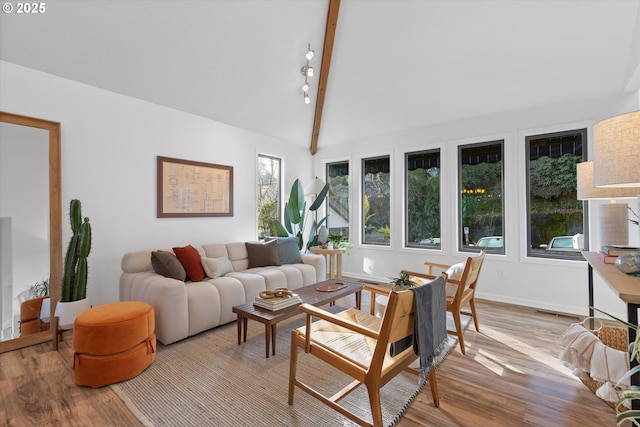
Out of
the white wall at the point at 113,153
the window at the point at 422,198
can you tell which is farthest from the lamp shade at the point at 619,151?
the white wall at the point at 113,153

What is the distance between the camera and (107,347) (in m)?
2.11

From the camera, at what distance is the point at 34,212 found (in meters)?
2.84

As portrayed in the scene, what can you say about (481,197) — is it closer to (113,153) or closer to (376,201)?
(376,201)

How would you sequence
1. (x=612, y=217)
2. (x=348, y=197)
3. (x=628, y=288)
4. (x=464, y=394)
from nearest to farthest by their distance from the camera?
(x=628, y=288)
(x=464, y=394)
(x=612, y=217)
(x=348, y=197)

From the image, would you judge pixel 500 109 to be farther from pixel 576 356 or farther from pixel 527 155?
pixel 576 356

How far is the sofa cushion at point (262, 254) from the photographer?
4.09 m

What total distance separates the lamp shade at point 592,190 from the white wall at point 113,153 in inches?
164

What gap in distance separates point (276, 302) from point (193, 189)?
2.30 meters

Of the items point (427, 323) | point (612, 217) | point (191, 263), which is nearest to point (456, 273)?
point (612, 217)

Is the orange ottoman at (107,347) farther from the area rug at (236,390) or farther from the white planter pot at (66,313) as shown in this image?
the white planter pot at (66,313)

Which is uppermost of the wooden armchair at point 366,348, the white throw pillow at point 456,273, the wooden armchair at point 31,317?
the white throw pillow at point 456,273

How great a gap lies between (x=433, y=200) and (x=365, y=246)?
4.59 feet

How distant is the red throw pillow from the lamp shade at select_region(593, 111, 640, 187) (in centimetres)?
333

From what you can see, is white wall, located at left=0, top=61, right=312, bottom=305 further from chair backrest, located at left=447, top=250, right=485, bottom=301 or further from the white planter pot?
chair backrest, located at left=447, top=250, right=485, bottom=301
